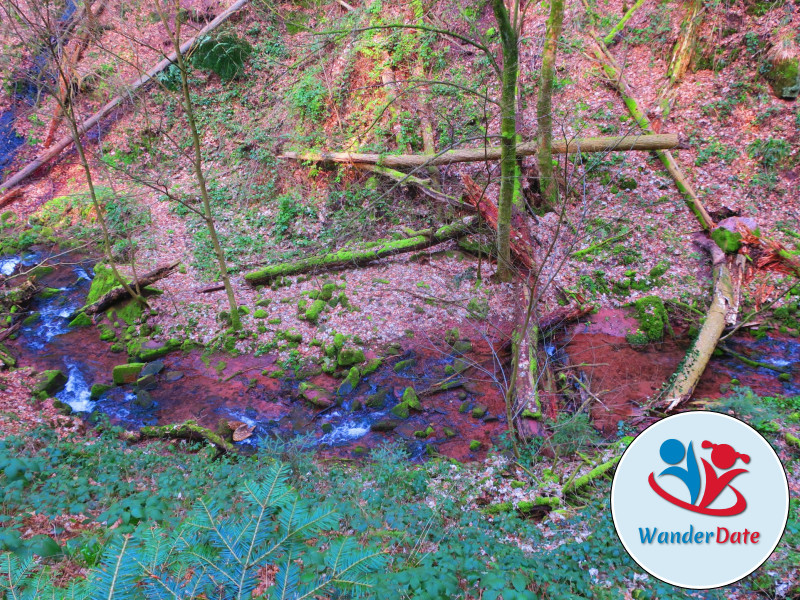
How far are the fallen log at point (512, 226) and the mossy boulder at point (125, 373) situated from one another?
23.3 ft

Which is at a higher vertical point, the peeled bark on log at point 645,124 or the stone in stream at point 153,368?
the peeled bark on log at point 645,124

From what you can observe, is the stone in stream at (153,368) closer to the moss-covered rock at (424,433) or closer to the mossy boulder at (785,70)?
the moss-covered rock at (424,433)

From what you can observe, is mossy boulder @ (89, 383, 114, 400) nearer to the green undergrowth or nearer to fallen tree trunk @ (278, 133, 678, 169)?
the green undergrowth

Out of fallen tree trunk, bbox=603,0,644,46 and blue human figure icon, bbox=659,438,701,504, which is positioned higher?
fallen tree trunk, bbox=603,0,644,46

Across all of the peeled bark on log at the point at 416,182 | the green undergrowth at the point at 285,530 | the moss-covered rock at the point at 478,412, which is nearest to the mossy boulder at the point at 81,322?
the green undergrowth at the point at 285,530

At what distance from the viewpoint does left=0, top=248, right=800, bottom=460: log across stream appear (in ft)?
21.4

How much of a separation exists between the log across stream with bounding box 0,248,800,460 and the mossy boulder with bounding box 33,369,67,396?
102 millimetres

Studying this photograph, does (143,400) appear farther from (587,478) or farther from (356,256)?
(587,478)

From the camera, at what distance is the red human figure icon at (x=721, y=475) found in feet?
9.32

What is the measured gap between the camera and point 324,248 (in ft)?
33.0

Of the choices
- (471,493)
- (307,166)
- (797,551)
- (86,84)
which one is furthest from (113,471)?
(86,84)

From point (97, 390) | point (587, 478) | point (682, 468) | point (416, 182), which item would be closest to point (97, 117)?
point (97, 390)

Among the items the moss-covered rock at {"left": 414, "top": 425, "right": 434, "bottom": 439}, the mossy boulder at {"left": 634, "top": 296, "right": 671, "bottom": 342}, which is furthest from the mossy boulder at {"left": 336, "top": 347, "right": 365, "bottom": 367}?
the mossy boulder at {"left": 634, "top": 296, "right": 671, "bottom": 342}

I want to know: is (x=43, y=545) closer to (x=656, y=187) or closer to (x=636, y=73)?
(x=656, y=187)
